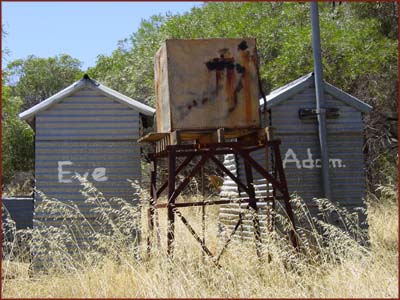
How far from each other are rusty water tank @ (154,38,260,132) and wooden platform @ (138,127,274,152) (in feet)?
0.33

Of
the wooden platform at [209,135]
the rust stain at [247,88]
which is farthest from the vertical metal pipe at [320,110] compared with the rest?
the rust stain at [247,88]

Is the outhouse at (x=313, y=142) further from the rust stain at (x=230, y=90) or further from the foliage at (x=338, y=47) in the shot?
the foliage at (x=338, y=47)

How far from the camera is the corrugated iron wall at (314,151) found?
408 inches

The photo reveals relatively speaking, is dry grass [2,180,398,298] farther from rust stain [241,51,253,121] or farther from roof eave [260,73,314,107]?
roof eave [260,73,314,107]

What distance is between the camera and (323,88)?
34.3ft

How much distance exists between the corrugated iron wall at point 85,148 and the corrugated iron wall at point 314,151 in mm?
2546

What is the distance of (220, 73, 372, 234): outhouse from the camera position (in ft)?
34.0

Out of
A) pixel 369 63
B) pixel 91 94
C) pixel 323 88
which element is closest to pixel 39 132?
pixel 91 94

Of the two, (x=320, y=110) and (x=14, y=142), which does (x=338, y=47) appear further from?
(x=14, y=142)

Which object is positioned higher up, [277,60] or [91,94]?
[277,60]

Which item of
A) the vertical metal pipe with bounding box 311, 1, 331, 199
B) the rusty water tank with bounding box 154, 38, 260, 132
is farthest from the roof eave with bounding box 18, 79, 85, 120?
the vertical metal pipe with bounding box 311, 1, 331, 199

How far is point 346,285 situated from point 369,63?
1086 centimetres

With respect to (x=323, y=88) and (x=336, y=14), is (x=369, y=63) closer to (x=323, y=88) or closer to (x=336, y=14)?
(x=336, y=14)

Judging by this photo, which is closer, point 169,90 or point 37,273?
point 169,90
